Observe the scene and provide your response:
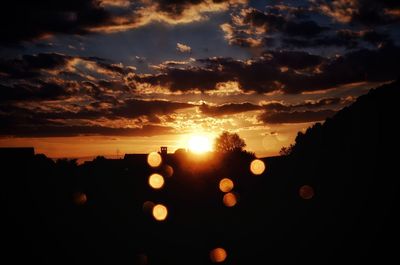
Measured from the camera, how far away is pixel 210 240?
82.0 feet

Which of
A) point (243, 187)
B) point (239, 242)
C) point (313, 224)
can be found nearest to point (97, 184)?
point (243, 187)

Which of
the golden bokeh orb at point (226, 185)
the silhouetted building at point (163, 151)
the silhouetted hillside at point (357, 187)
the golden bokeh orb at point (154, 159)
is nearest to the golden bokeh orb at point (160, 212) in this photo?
the golden bokeh orb at point (226, 185)

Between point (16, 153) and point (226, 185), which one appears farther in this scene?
point (16, 153)

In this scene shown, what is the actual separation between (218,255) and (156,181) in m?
26.8

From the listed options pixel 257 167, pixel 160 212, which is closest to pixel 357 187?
pixel 160 212

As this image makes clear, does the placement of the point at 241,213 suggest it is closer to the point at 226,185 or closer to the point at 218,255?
the point at 218,255

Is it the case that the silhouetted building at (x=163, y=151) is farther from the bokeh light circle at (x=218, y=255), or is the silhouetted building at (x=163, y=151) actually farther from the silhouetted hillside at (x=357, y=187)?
the bokeh light circle at (x=218, y=255)

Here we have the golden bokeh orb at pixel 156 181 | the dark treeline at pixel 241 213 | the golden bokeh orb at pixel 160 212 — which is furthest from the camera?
the golden bokeh orb at pixel 156 181

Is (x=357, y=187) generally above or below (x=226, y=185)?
above

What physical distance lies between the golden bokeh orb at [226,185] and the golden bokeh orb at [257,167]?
23.6 ft

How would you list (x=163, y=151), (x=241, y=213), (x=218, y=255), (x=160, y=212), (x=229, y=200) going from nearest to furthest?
Answer: (x=218, y=255) → (x=241, y=213) → (x=160, y=212) → (x=229, y=200) → (x=163, y=151)

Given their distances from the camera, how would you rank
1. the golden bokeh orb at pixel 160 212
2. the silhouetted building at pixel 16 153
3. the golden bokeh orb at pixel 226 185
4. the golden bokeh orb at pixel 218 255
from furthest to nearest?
1. the silhouetted building at pixel 16 153
2. the golden bokeh orb at pixel 226 185
3. the golden bokeh orb at pixel 160 212
4. the golden bokeh orb at pixel 218 255

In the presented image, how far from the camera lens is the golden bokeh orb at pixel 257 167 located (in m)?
56.3

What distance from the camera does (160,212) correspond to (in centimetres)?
3447
